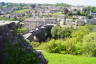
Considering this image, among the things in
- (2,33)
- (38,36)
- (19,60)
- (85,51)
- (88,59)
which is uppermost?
(2,33)

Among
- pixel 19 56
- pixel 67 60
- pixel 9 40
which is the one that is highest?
pixel 9 40

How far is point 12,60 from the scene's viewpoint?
5.54 meters

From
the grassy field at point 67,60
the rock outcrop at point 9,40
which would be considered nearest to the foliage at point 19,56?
the rock outcrop at point 9,40

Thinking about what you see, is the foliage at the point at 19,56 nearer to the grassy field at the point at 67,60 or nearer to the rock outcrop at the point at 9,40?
the rock outcrop at the point at 9,40

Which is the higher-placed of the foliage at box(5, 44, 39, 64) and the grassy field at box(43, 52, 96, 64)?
the foliage at box(5, 44, 39, 64)

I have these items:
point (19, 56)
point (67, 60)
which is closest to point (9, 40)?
point (19, 56)

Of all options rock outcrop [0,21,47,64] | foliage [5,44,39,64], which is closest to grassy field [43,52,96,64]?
rock outcrop [0,21,47,64]

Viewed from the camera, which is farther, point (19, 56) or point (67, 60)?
point (67, 60)

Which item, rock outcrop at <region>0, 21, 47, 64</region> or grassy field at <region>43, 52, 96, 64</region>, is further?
grassy field at <region>43, 52, 96, 64</region>

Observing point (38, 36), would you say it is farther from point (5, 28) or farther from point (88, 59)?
point (5, 28)

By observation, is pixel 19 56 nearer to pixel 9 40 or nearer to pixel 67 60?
pixel 9 40

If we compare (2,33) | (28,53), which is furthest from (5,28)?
(28,53)

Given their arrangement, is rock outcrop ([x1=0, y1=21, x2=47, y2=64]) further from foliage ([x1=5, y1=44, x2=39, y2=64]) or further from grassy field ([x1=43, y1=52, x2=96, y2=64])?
grassy field ([x1=43, y1=52, x2=96, y2=64])

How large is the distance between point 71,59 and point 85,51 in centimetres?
565
